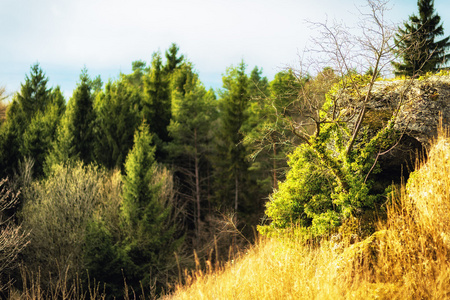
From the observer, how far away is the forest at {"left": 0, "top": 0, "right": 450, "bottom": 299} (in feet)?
30.5

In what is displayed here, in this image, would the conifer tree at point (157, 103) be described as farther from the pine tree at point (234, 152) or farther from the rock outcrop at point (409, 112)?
the rock outcrop at point (409, 112)

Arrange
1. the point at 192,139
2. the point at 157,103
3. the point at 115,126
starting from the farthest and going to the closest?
the point at 157,103
the point at 192,139
the point at 115,126

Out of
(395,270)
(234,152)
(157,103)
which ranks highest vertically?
(157,103)

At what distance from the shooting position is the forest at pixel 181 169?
9.29 metres

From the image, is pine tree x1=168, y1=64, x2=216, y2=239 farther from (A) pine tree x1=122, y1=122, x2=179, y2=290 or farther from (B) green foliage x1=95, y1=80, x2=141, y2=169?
(A) pine tree x1=122, y1=122, x2=179, y2=290

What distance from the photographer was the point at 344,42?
8.91m

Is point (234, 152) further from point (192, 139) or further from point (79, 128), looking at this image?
point (79, 128)

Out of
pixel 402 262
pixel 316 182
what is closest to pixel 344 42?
pixel 316 182

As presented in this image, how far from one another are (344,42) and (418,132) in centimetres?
294

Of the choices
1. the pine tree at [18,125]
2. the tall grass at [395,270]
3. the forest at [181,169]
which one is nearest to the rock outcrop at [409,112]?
the forest at [181,169]

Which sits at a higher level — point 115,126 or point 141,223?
point 115,126

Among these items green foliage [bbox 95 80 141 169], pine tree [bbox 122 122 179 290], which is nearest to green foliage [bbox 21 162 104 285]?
pine tree [bbox 122 122 179 290]

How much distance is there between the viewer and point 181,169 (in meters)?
26.7

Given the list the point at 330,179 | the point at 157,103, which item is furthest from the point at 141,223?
the point at 157,103
